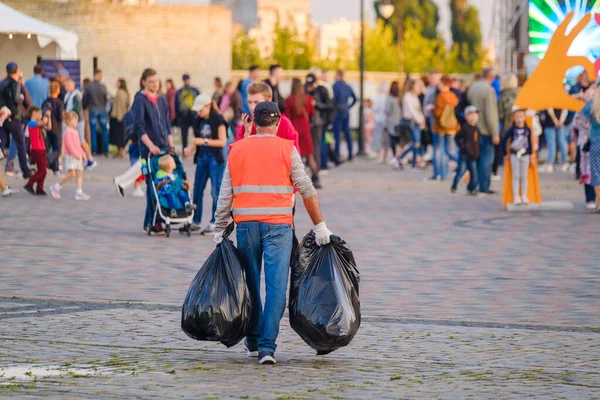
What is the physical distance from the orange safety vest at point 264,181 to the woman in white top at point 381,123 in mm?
21465

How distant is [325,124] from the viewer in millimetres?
25734

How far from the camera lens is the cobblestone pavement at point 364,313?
297 inches

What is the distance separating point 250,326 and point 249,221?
61 centimetres

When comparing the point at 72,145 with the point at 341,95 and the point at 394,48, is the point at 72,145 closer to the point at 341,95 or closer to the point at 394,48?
the point at 341,95

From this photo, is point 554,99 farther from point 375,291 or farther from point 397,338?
point 397,338

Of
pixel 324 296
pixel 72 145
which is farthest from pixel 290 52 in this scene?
pixel 324 296

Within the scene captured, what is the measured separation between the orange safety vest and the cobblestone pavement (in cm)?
86

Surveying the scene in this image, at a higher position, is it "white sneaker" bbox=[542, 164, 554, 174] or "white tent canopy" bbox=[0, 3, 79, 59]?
"white tent canopy" bbox=[0, 3, 79, 59]

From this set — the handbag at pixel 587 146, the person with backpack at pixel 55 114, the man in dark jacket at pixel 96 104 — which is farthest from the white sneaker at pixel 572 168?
the man in dark jacket at pixel 96 104

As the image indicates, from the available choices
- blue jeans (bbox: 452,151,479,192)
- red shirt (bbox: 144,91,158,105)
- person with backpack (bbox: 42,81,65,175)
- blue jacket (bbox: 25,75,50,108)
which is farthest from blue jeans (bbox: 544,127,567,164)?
red shirt (bbox: 144,91,158,105)

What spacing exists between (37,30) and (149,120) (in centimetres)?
1347

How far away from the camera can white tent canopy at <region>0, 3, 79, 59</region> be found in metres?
27.9

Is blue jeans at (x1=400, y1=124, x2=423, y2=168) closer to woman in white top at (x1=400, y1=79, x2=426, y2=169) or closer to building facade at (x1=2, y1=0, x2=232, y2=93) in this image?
woman in white top at (x1=400, y1=79, x2=426, y2=169)

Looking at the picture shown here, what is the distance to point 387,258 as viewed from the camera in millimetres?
13773
